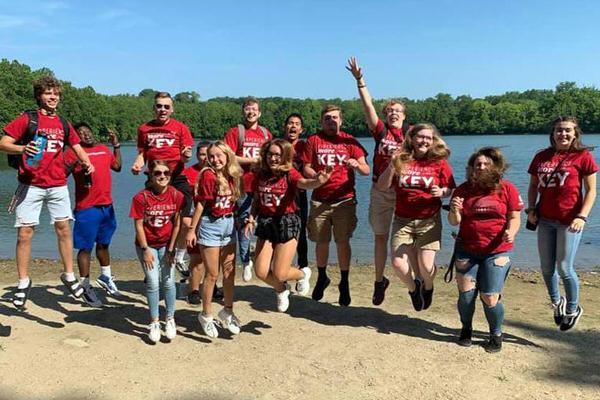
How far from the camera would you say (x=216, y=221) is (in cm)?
528

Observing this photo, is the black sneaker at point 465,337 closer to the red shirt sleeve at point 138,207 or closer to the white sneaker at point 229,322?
the white sneaker at point 229,322

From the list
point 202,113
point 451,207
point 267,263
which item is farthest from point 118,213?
point 202,113

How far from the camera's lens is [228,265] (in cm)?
540

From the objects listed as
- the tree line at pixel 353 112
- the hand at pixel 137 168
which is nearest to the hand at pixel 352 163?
the hand at pixel 137 168

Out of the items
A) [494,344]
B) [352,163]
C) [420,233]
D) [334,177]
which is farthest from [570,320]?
[334,177]

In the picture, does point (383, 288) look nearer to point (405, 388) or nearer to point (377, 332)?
point (377, 332)

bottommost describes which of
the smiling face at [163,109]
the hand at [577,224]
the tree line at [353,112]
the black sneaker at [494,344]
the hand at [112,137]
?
the black sneaker at [494,344]

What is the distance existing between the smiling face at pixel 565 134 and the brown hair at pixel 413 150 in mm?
1042

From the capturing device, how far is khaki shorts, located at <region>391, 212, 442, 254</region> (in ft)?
17.9

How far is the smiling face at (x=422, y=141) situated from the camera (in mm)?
5316

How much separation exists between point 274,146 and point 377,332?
2.14 metres

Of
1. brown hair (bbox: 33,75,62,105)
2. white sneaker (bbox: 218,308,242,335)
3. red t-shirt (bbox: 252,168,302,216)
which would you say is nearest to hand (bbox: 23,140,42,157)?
brown hair (bbox: 33,75,62,105)

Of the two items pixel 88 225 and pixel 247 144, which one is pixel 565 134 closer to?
pixel 247 144

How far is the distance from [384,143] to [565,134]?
68.6 inches
